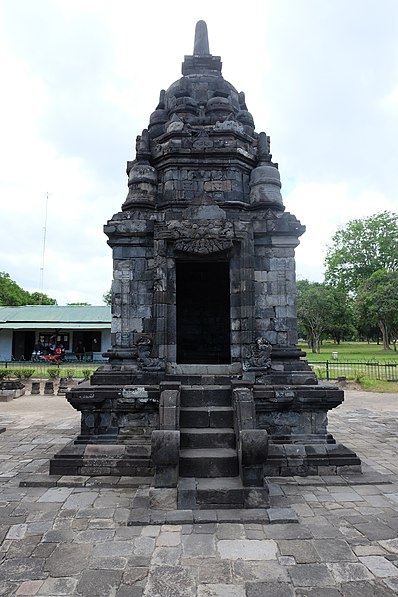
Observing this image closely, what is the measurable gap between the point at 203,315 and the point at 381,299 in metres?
29.6

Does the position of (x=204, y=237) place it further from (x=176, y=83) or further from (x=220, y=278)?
(x=176, y=83)

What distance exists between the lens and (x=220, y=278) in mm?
9945

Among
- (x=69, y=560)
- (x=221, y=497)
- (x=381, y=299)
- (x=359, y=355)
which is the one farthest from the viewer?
(x=381, y=299)

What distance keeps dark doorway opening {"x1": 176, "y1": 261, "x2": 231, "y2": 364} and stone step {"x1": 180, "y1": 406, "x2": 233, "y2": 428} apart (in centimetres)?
343

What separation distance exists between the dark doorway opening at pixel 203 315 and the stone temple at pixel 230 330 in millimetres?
2194

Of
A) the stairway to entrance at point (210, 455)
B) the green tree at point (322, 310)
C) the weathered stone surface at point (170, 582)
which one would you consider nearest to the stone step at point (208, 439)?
the stairway to entrance at point (210, 455)

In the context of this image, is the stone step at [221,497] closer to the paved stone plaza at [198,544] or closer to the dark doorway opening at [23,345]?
the paved stone plaza at [198,544]

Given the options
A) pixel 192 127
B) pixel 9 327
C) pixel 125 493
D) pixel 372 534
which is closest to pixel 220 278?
pixel 192 127

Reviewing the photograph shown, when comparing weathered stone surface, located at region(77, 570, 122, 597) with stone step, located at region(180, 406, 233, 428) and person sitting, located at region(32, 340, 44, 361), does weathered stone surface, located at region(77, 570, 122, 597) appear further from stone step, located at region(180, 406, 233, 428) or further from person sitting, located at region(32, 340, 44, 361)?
person sitting, located at region(32, 340, 44, 361)

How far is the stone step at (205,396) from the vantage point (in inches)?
261

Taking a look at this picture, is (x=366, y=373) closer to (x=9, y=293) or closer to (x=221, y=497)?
(x=221, y=497)

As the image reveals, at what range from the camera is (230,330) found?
25.7ft

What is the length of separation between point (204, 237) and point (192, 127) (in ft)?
8.99

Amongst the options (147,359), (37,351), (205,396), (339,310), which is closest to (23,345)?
(37,351)
